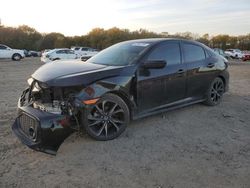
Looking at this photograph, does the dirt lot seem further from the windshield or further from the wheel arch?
the windshield

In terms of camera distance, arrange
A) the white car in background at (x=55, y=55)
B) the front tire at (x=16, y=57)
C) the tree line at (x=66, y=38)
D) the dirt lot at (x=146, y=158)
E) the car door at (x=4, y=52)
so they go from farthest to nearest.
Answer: the tree line at (x=66, y=38) < the front tire at (x=16, y=57) < the car door at (x=4, y=52) < the white car in background at (x=55, y=55) < the dirt lot at (x=146, y=158)

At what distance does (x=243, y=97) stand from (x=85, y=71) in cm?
520

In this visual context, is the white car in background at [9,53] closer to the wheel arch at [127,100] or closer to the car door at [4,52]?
the car door at [4,52]

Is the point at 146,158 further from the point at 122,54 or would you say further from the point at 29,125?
the point at 122,54

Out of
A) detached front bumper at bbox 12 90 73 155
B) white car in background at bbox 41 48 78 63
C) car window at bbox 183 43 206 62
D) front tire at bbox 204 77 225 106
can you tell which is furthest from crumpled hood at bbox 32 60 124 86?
white car in background at bbox 41 48 78 63

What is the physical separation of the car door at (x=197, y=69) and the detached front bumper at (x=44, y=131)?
9.40 ft

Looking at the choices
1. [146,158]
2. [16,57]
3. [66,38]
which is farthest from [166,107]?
[66,38]

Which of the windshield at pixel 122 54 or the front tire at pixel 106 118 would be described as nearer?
the front tire at pixel 106 118

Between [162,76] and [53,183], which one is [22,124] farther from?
[162,76]

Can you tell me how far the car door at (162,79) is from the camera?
4723mm

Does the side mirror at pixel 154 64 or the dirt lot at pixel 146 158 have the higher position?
the side mirror at pixel 154 64

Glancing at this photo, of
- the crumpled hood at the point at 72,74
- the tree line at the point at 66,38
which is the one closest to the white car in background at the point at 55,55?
the crumpled hood at the point at 72,74

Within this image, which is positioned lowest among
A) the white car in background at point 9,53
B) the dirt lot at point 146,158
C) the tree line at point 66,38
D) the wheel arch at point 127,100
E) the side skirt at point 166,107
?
the dirt lot at point 146,158

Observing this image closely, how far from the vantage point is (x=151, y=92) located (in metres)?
4.84
